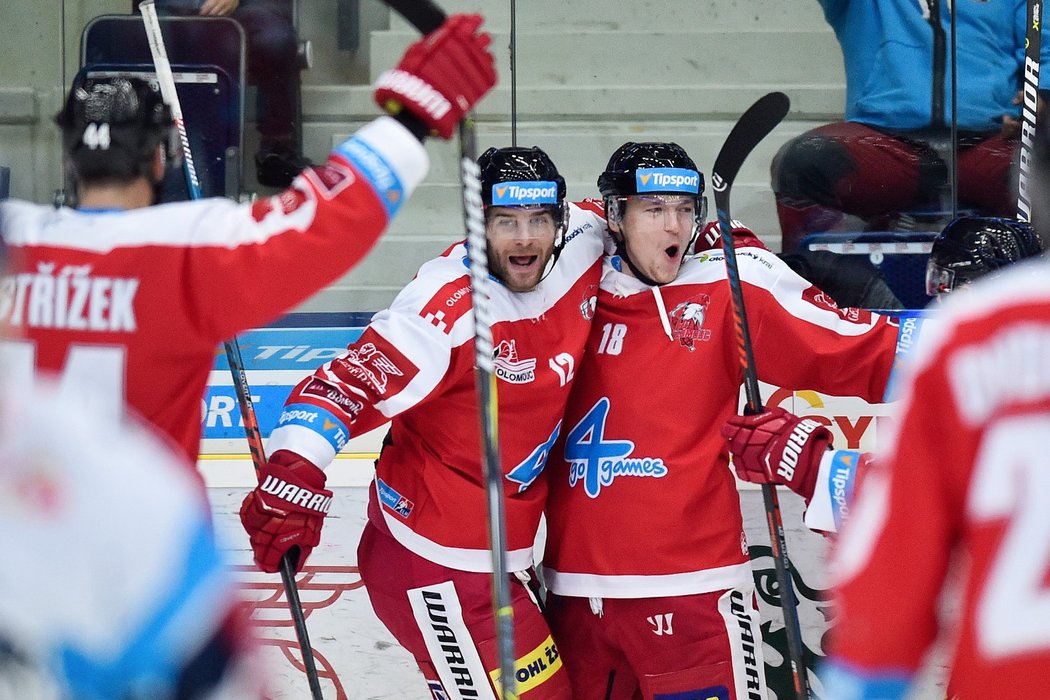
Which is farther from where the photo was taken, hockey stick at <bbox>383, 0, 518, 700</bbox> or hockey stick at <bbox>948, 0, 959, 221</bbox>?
hockey stick at <bbox>948, 0, 959, 221</bbox>

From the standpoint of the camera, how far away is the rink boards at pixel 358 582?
2.75 meters

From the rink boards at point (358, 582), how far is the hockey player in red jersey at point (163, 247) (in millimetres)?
1238

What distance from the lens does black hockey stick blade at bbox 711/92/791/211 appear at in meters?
2.29

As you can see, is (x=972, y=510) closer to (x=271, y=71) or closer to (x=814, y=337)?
(x=814, y=337)

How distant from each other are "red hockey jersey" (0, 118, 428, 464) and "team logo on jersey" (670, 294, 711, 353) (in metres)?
0.88

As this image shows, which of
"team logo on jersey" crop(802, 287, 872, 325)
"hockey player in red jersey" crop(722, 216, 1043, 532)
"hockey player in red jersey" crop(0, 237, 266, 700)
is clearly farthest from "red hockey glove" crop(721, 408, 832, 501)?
"hockey player in red jersey" crop(0, 237, 266, 700)

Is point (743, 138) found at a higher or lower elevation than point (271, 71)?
lower

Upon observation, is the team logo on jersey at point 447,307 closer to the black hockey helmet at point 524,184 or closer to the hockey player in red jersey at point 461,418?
the hockey player in red jersey at point 461,418

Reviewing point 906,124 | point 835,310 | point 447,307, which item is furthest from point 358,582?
point 906,124

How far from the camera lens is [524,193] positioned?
91.3 inches

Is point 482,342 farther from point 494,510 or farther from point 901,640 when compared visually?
point 901,640

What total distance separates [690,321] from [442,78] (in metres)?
0.85

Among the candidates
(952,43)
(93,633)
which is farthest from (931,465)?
(952,43)

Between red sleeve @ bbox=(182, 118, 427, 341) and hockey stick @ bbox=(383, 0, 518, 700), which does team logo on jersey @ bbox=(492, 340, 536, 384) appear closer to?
hockey stick @ bbox=(383, 0, 518, 700)
